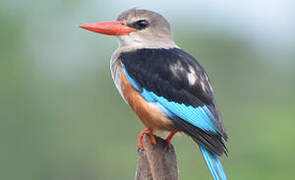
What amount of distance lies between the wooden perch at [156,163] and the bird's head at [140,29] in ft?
4.53

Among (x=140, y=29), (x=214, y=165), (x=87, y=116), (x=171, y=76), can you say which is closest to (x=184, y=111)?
(x=171, y=76)

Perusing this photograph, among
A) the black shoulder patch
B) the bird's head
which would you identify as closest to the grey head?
the bird's head

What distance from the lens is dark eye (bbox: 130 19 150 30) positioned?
220 inches

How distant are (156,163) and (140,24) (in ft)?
6.36

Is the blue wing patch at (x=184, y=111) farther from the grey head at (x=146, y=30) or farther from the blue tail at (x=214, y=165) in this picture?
the grey head at (x=146, y=30)

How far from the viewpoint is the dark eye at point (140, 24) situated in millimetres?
5593

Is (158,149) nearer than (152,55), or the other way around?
(158,149)

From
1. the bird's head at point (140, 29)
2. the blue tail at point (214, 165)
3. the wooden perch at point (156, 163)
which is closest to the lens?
the wooden perch at point (156, 163)

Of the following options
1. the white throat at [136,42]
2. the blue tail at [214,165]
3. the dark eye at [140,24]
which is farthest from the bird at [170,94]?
the dark eye at [140,24]
